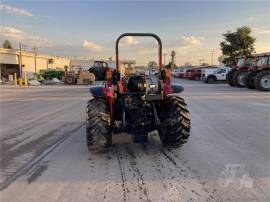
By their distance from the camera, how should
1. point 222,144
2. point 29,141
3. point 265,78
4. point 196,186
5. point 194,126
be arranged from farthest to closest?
point 265,78 < point 194,126 < point 29,141 < point 222,144 < point 196,186

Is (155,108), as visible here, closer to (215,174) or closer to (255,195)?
(215,174)

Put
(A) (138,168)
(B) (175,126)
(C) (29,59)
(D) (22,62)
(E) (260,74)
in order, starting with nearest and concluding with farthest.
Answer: (A) (138,168)
(B) (175,126)
(E) (260,74)
(D) (22,62)
(C) (29,59)

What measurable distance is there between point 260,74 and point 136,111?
21731 millimetres

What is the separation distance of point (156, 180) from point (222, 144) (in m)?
2.88

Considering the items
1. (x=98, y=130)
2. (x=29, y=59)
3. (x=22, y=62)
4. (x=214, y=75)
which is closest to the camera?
(x=98, y=130)

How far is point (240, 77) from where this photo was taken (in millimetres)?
31438

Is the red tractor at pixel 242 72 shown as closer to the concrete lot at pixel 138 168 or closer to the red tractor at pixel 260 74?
the red tractor at pixel 260 74

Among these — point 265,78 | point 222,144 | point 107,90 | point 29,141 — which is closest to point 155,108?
point 107,90

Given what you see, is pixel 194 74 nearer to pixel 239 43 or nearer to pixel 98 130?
pixel 239 43

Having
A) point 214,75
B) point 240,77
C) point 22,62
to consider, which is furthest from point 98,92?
point 22,62

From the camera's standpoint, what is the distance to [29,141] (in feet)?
28.0

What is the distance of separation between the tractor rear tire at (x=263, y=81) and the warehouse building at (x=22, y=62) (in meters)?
38.1

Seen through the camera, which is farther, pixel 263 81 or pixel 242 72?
pixel 242 72

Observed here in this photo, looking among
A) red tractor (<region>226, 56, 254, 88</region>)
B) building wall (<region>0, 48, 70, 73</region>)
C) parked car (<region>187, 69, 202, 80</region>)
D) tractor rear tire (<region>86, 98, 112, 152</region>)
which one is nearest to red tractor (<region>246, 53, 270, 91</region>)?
red tractor (<region>226, 56, 254, 88</region>)
